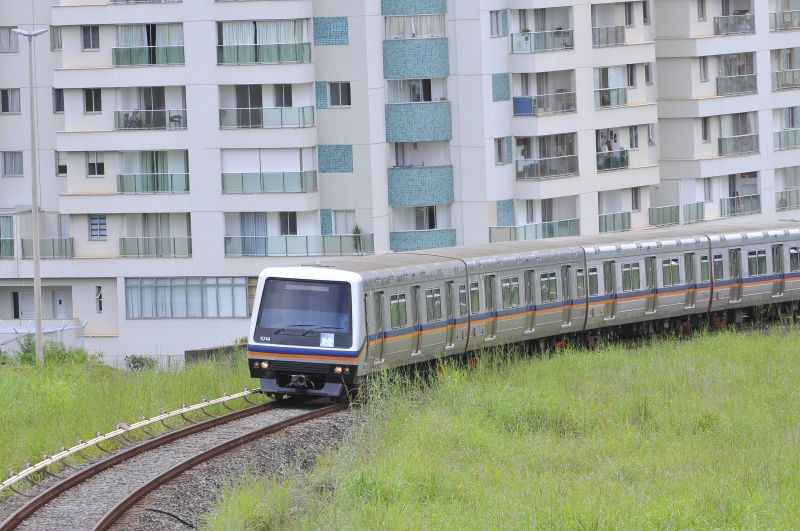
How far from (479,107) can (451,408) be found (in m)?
33.3

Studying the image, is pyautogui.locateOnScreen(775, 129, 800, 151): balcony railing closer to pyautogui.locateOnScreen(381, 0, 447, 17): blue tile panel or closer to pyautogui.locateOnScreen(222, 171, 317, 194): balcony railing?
pyautogui.locateOnScreen(381, 0, 447, 17): blue tile panel

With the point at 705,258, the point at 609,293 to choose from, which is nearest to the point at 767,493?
the point at 609,293

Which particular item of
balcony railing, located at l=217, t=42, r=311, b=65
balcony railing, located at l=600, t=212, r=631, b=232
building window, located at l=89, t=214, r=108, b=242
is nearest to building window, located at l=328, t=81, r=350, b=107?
balcony railing, located at l=217, t=42, r=311, b=65

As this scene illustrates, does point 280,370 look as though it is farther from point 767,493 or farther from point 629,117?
point 629,117

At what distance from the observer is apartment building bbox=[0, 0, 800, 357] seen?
59625 millimetres

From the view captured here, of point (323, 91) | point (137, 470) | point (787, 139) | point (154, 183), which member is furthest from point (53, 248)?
point (137, 470)

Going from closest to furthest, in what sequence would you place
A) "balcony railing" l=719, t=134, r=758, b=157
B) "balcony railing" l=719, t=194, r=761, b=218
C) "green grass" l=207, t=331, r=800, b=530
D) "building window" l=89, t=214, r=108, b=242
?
"green grass" l=207, t=331, r=800, b=530, "building window" l=89, t=214, r=108, b=242, "balcony railing" l=719, t=134, r=758, b=157, "balcony railing" l=719, t=194, r=761, b=218

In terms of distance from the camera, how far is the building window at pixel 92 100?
6097cm

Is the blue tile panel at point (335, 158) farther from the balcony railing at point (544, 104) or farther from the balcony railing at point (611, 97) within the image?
the balcony railing at point (611, 97)

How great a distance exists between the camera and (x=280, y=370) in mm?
29734

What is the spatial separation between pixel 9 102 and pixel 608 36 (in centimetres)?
2121

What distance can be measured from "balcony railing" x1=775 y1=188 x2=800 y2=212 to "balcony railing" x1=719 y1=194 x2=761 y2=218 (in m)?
1.06

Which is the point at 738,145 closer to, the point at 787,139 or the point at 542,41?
the point at 787,139

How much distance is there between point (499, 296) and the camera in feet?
117
